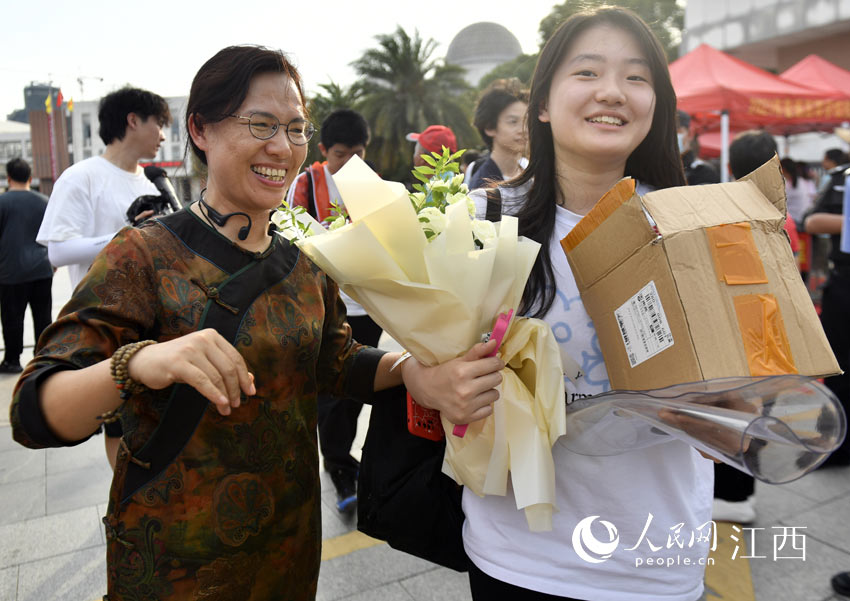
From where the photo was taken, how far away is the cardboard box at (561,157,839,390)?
1070 millimetres

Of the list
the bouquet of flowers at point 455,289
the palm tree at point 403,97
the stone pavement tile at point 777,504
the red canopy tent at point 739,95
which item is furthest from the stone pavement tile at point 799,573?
the palm tree at point 403,97

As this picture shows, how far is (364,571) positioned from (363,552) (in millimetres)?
156

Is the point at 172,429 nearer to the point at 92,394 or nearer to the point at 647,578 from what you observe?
the point at 92,394

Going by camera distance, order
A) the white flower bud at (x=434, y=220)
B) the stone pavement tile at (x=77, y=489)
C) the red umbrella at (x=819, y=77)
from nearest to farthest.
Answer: the white flower bud at (x=434, y=220)
the stone pavement tile at (x=77, y=489)
the red umbrella at (x=819, y=77)

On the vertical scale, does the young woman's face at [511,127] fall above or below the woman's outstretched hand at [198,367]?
above

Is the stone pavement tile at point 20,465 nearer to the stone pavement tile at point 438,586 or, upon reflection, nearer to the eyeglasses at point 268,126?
the stone pavement tile at point 438,586

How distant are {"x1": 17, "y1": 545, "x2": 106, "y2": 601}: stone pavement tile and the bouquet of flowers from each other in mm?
2199

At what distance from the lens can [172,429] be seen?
52.3 inches

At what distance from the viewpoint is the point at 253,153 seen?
145 cm

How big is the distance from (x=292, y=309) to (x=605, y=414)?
2.39 feet

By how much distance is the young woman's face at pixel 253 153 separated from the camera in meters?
1.45

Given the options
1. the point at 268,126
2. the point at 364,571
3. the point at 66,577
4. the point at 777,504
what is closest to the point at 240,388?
the point at 268,126

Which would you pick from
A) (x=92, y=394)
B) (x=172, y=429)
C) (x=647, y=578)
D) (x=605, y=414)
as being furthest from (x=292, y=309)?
(x=647, y=578)

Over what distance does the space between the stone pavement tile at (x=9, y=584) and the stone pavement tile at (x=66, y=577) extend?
19 millimetres
